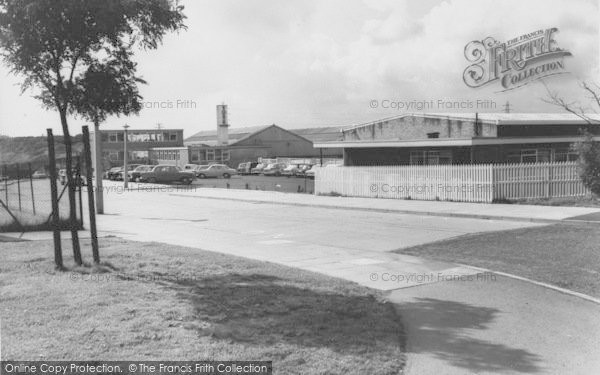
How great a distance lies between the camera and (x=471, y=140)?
27062 millimetres

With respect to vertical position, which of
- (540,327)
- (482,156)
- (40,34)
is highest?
(40,34)

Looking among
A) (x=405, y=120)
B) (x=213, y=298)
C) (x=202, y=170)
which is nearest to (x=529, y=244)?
(x=213, y=298)

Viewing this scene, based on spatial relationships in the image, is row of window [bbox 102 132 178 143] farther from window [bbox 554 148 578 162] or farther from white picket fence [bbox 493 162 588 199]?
white picket fence [bbox 493 162 588 199]

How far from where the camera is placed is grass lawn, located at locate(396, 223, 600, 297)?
30.8 ft

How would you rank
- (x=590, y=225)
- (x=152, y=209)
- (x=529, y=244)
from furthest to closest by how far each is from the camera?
(x=152, y=209) → (x=590, y=225) → (x=529, y=244)

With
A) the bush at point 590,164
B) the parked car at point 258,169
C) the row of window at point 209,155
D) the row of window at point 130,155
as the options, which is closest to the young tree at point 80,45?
the bush at point 590,164

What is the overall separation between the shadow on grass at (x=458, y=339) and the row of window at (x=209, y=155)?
66223mm

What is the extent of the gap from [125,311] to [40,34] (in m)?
4.37

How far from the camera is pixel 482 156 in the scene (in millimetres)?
29156

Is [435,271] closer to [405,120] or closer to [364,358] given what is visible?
[364,358]

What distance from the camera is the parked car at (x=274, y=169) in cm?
Result: 5622

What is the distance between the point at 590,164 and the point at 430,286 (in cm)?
951

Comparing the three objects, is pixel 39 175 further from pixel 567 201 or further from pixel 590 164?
pixel 590 164

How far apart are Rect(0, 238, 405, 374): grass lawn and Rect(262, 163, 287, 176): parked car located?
152 feet
